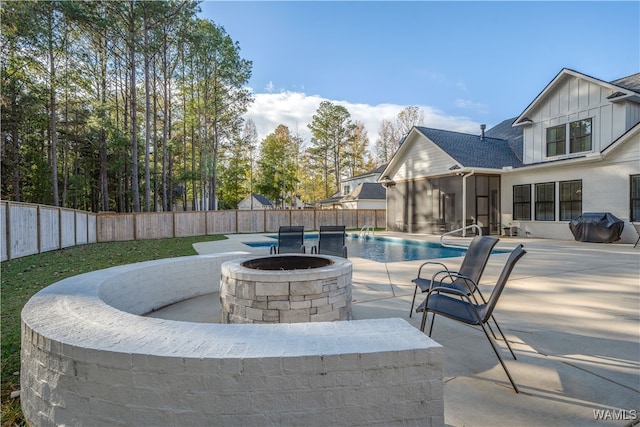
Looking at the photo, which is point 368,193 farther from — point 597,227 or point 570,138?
point 597,227

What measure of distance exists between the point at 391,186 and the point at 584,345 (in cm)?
1631

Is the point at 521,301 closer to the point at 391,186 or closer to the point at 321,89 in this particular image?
the point at 391,186

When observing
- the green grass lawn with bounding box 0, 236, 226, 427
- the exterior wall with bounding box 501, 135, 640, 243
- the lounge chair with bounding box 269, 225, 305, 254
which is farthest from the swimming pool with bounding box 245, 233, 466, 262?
the green grass lawn with bounding box 0, 236, 226, 427

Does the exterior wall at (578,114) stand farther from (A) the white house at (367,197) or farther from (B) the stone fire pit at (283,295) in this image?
(A) the white house at (367,197)

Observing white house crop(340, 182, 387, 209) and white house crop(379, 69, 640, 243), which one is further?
white house crop(340, 182, 387, 209)

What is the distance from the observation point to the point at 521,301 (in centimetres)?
434

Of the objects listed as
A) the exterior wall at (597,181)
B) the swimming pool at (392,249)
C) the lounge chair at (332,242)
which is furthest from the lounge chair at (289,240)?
the exterior wall at (597,181)

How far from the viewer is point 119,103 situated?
2270cm

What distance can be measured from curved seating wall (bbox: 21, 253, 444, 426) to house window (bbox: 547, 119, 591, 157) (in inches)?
600

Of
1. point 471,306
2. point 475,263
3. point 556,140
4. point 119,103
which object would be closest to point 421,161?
point 556,140

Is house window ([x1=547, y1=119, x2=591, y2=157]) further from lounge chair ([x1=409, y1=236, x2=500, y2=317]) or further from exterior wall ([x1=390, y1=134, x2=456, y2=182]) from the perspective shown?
lounge chair ([x1=409, y1=236, x2=500, y2=317])

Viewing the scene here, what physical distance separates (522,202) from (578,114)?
4051mm

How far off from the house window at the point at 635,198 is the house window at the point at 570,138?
2308 millimetres

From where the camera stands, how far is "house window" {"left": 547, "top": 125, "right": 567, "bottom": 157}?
43.7ft
